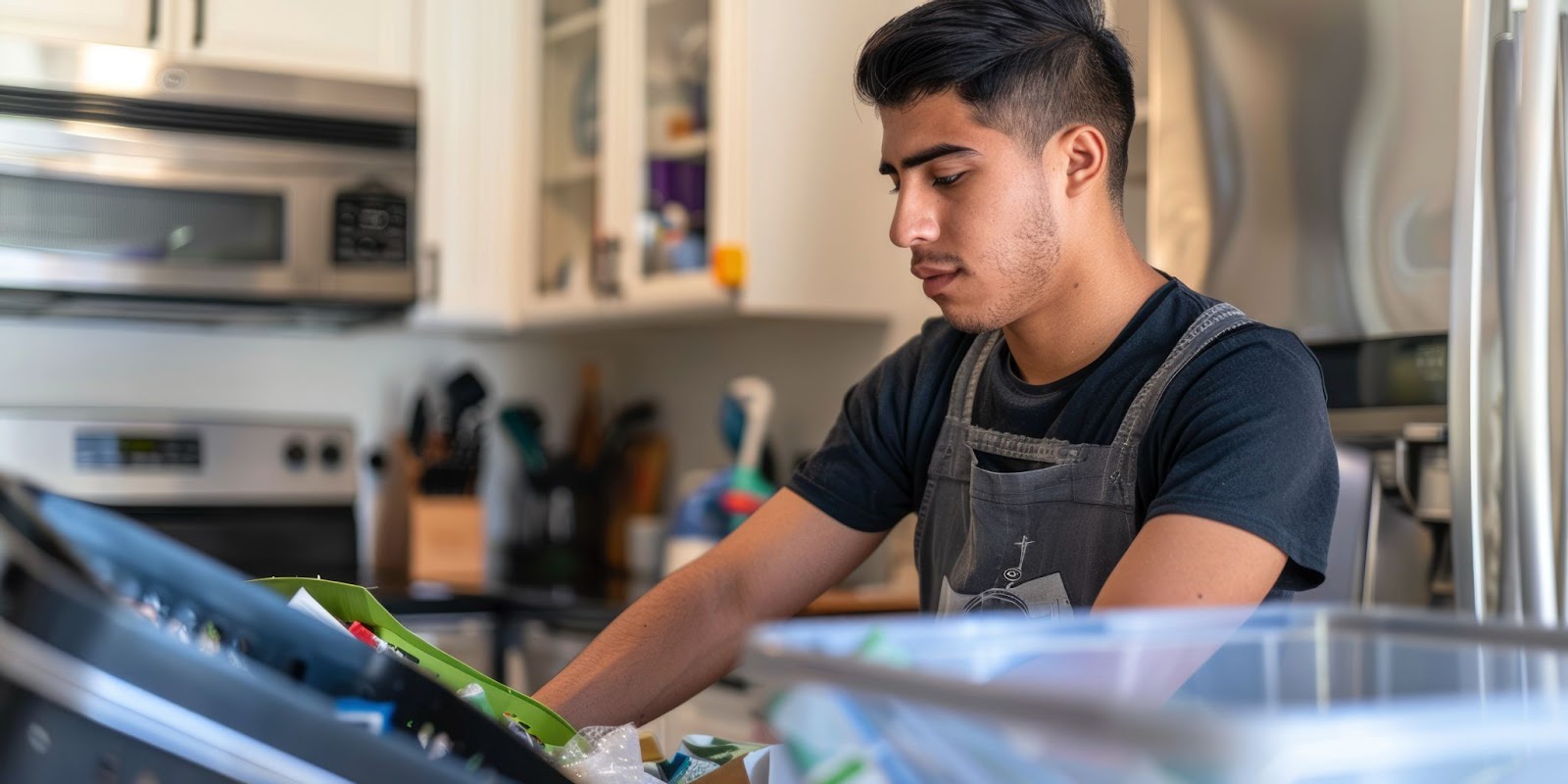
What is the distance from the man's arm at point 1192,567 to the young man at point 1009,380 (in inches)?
3.2

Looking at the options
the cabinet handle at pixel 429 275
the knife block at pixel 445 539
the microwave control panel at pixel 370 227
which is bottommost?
the knife block at pixel 445 539

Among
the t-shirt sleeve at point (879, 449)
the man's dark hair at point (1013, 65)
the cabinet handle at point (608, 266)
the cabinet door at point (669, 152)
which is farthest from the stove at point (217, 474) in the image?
the man's dark hair at point (1013, 65)

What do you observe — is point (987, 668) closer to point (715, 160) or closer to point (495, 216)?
point (715, 160)

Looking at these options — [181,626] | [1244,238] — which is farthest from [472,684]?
[1244,238]

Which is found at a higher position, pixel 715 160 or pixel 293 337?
pixel 715 160

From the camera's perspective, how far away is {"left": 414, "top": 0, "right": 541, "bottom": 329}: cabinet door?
323 centimetres

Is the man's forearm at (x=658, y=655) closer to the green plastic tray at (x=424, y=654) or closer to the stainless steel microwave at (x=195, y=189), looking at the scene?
the green plastic tray at (x=424, y=654)

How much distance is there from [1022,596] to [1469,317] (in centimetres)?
60

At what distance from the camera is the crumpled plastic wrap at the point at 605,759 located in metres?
0.86

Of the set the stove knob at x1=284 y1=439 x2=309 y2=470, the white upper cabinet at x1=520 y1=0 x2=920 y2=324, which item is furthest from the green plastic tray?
the stove knob at x1=284 y1=439 x2=309 y2=470

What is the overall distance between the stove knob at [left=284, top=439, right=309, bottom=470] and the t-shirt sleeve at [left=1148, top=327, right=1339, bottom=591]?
2493 millimetres

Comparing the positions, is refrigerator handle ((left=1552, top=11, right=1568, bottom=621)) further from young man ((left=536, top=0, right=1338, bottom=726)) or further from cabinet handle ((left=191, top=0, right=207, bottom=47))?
cabinet handle ((left=191, top=0, right=207, bottom=47))

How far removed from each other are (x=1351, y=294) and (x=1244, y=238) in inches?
6.0

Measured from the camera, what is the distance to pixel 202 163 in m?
2.95
